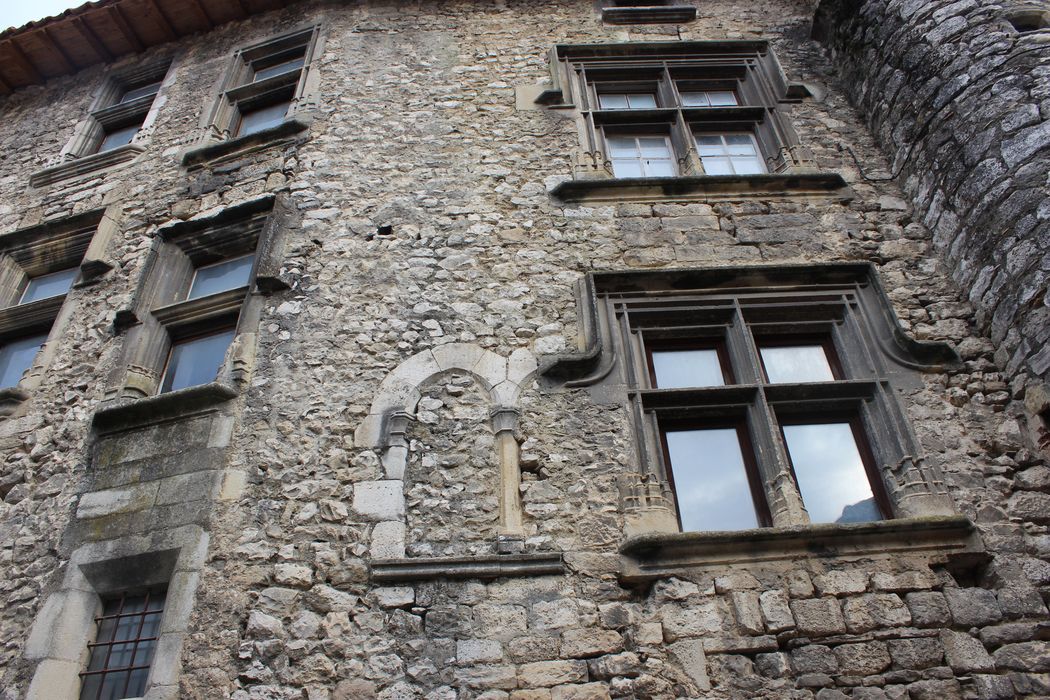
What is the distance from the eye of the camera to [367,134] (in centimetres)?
604

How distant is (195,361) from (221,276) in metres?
0.84

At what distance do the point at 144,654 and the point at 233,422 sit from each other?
1.30 metres

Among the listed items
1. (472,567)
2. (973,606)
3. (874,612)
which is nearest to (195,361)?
(472,567)

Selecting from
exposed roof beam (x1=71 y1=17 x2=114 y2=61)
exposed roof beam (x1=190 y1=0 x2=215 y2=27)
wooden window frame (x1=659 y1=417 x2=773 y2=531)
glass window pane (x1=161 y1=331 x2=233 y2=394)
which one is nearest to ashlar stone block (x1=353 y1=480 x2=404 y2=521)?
wooden window frame (x1=659 y1=417 x2=773 y2=531)

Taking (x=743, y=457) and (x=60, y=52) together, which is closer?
(x=743, y=457)

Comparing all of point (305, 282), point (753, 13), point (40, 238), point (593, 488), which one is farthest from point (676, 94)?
point (40, 238)

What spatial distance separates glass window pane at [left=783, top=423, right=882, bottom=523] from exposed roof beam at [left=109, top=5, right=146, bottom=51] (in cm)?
819

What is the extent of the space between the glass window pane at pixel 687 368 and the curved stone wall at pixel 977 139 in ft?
5.41

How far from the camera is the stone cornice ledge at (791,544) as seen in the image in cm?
342

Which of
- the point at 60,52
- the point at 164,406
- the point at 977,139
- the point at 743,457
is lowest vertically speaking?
the point at 743,457

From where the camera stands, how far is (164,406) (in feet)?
14.3

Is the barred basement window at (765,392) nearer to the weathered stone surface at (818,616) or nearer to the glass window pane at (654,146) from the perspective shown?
the weathered stone surface at (818,616)

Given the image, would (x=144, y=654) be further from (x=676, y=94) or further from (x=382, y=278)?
(x=676, y=94)

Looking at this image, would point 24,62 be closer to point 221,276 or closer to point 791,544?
point 221,276
